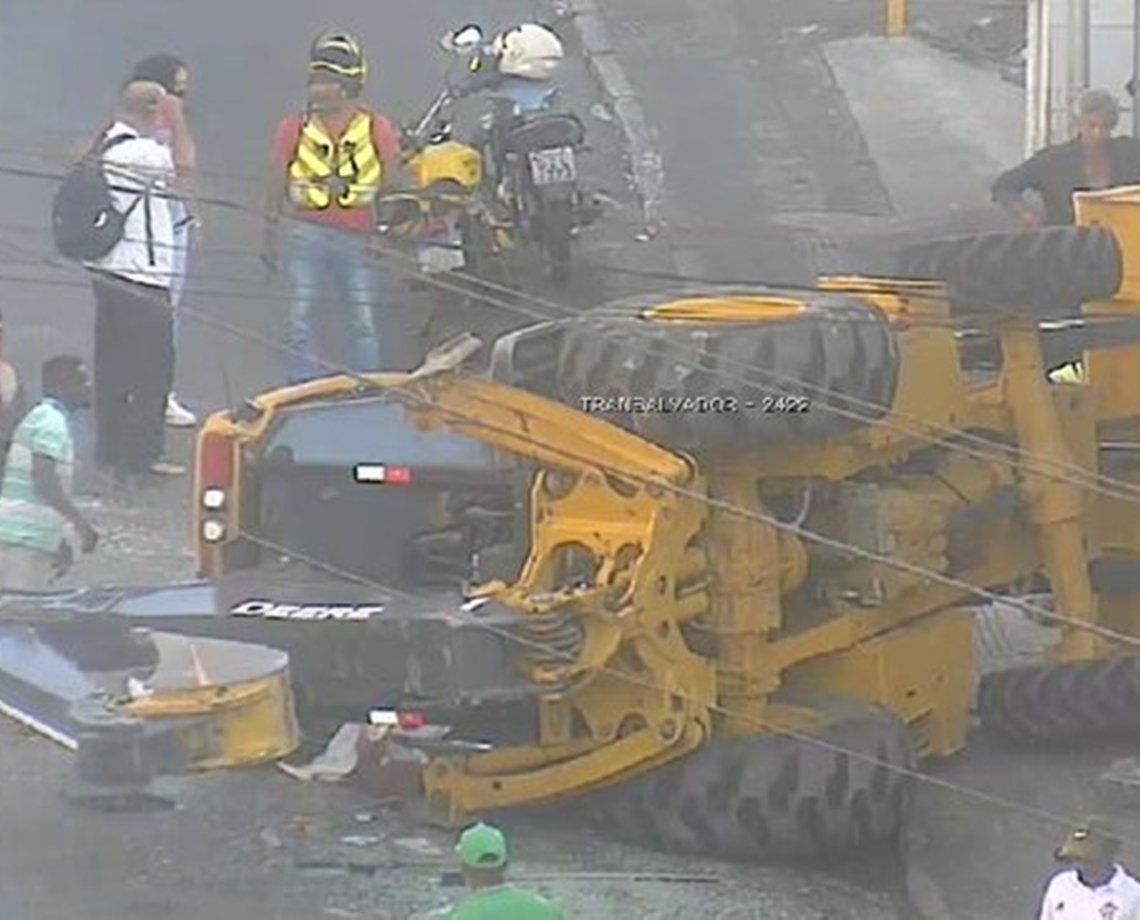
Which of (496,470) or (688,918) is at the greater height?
(496,470)

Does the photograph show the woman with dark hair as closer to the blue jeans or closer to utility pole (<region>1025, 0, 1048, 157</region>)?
the blue jeans

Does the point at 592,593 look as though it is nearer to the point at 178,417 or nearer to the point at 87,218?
the point at 87,218

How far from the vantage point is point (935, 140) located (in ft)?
67.5

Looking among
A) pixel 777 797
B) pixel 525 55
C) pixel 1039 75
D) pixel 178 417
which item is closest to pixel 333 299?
pixel 178 417

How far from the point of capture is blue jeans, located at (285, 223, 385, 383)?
43.3ft

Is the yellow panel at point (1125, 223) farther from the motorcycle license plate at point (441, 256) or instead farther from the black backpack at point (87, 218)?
the black backpack at point (87, 218)

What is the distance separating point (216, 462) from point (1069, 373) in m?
2.99

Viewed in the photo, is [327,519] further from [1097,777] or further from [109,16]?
[109,16]

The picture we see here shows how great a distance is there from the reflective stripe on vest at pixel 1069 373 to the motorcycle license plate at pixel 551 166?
486 cm

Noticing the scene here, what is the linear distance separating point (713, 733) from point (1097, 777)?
5.11 feet

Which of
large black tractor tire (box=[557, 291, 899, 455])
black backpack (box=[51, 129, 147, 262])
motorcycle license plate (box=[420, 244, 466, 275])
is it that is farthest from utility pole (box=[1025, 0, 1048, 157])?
large black tractor tire (box=[557, 291, 899, 455])

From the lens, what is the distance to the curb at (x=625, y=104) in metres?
19.0

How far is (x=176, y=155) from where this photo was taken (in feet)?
46.0

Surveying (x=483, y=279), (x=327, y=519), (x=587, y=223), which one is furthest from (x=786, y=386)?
(x=587, y=223)
